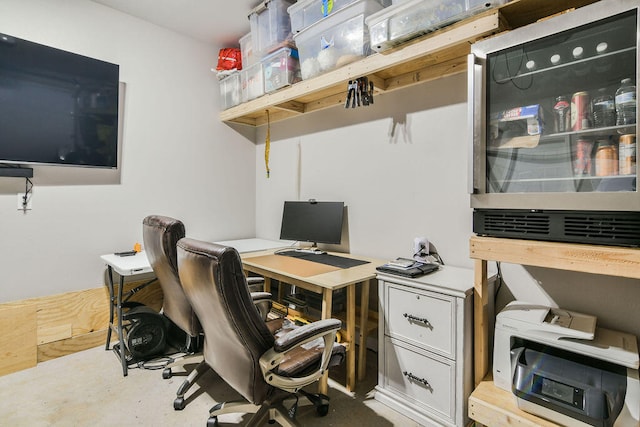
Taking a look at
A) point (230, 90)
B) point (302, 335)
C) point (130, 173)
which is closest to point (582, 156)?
point (302, 335)

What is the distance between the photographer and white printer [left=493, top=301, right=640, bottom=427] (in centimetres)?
121

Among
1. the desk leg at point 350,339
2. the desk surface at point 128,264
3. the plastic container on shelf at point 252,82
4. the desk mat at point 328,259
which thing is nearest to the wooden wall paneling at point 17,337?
the desk surface at point 128,264

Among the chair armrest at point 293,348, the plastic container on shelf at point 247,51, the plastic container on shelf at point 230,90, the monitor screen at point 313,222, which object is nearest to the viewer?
the chair armrest at point 293,348

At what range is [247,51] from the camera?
9.80 feet

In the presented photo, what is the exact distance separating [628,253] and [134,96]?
333 centimetres

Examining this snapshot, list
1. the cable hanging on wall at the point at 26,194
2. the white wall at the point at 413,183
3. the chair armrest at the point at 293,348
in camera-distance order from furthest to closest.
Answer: the cable hanging on wall at the point at 26,194, the white wall at the point at 413,183, the chair armrest at the point at 293,348

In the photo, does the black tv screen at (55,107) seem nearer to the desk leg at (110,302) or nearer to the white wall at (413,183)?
the desk leg at (110,302)

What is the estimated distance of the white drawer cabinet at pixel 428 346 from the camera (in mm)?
1584

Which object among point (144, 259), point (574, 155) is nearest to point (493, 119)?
point (574, 155)

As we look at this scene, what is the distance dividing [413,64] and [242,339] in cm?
194

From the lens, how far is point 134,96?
2777mm

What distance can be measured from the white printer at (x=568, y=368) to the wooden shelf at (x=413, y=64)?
4.56 feet

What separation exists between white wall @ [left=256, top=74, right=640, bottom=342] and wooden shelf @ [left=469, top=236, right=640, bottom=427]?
0.42 m

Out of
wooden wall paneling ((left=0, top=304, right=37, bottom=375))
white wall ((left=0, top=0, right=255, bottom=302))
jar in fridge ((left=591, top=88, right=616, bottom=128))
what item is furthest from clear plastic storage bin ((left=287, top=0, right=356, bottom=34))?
wooden wall paneling ((left=0, top=304, right=37, bottom=375))
